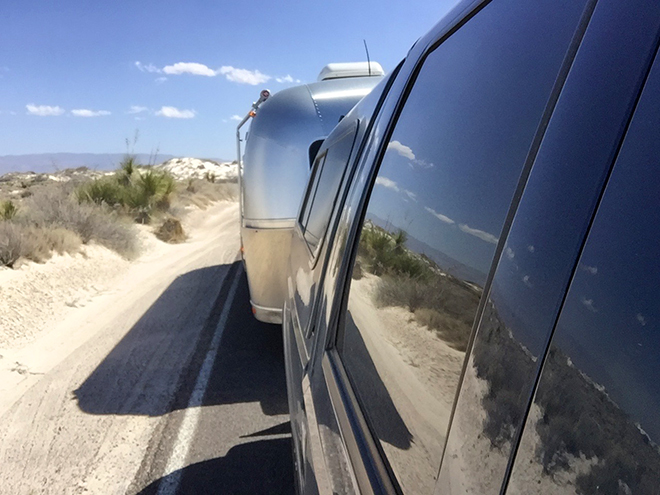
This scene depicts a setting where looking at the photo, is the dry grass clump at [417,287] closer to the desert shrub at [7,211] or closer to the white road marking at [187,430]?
the white road marking at [187,430]

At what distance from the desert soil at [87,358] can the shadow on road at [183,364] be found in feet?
0.07

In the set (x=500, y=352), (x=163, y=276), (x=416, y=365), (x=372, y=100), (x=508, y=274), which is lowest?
(x=163, y=276)

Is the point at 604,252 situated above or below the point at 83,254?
above

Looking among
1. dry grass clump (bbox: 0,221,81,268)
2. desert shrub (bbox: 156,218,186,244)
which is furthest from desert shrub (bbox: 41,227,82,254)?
desert shrub (bbox: 156,218,186,244)

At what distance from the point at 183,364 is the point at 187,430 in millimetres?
1521

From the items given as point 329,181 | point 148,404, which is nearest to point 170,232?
point 148,404

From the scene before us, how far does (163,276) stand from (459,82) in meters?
10.1

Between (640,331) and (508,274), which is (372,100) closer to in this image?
(508,274)

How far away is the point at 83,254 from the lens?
11.1 metres

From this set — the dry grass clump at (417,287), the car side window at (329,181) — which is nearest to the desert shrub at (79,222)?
A: the car side window at (329,181)

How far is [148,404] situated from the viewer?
5230 millimetres

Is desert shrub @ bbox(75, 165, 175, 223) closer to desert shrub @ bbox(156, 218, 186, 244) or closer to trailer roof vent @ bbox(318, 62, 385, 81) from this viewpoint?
desert shrub @ bbox(156, 218, 186, 244)

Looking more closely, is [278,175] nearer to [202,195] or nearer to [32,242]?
[32,242]

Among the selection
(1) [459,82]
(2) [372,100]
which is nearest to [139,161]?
(2) [372,100]
